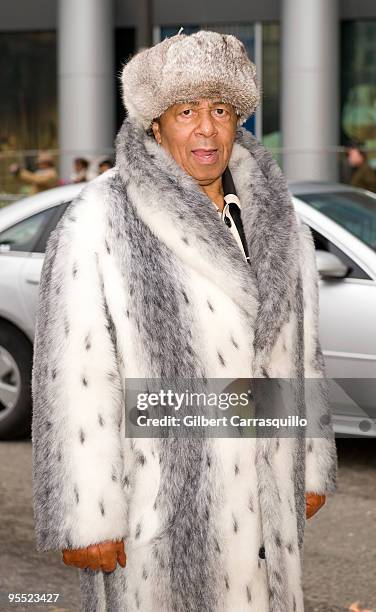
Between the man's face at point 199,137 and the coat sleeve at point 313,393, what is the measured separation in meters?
0.33

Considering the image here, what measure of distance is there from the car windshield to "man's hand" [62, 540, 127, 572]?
14.6 ft

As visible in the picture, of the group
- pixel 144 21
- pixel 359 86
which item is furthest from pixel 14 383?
pixel 359 86

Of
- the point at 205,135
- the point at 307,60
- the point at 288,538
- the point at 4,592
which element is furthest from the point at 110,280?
the point at 307,60

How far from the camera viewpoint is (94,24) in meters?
20.2

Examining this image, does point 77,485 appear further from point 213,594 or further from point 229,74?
point 229,74

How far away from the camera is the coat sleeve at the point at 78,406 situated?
9.23 feet

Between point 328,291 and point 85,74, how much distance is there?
46.0ft

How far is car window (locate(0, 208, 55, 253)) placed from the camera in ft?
26.0

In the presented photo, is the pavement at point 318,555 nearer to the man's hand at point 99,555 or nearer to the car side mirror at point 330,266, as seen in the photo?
the car side mirror at point 330,266

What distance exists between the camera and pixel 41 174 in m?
18.6

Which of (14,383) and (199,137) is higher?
(199,137)

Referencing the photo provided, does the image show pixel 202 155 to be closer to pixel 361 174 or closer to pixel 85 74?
pixel 361 174

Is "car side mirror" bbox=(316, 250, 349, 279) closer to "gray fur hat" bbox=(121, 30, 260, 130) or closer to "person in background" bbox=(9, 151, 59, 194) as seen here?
"gray fur hat" bbox=(121, 30, 260, 130)

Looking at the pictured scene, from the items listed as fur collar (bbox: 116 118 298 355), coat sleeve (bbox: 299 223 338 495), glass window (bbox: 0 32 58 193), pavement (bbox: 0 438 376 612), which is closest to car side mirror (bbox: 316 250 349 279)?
pavement (bbox: 0 438 376 612)
